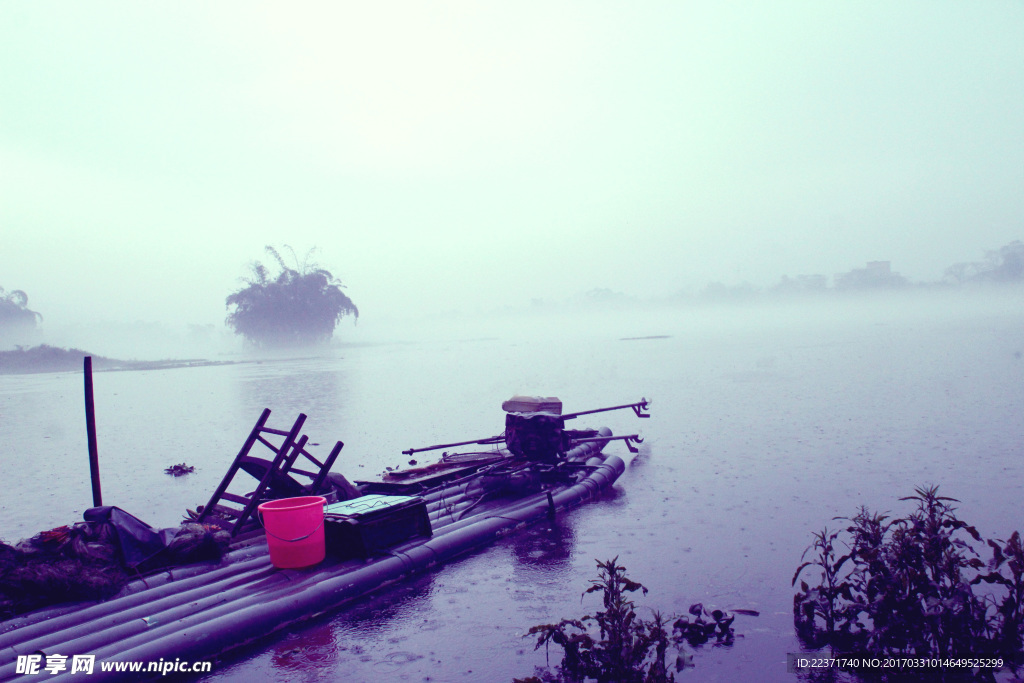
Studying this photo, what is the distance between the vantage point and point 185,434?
14.0 metres

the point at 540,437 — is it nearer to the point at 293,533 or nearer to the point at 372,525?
the point at 372,525

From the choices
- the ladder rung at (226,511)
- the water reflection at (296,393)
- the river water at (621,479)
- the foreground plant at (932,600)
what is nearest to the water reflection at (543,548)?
the river water at (621,479)

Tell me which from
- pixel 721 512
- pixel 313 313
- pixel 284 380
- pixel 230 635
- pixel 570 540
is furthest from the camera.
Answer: pixel 313 313

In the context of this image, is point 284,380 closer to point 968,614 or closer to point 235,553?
point 235,553

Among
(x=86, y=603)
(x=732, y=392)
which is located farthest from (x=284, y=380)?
(x=86, y=603)

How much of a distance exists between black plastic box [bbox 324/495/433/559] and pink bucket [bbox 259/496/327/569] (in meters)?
0.19

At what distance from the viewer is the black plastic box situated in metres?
5.16

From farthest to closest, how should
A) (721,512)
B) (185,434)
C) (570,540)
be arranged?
(185,434)
(721,512)
(570,540)

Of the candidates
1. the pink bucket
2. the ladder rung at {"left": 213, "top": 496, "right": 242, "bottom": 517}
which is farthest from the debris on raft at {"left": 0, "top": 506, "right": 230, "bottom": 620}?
the ladder rung at {"left": 213, "top": 496, "right": 242, "bottom": 517}

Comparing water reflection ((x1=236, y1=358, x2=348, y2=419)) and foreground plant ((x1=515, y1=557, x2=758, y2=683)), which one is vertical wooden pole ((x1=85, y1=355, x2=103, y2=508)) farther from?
water reflection ((x1=236, y1=358, x2=348, y2=419))

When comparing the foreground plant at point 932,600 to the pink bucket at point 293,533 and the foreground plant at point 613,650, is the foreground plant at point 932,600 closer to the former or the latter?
the foreground plant at point 613,650

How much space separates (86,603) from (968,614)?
5.09 m

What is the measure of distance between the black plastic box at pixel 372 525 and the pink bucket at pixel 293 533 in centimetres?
19

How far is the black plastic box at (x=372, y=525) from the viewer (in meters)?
5.16
